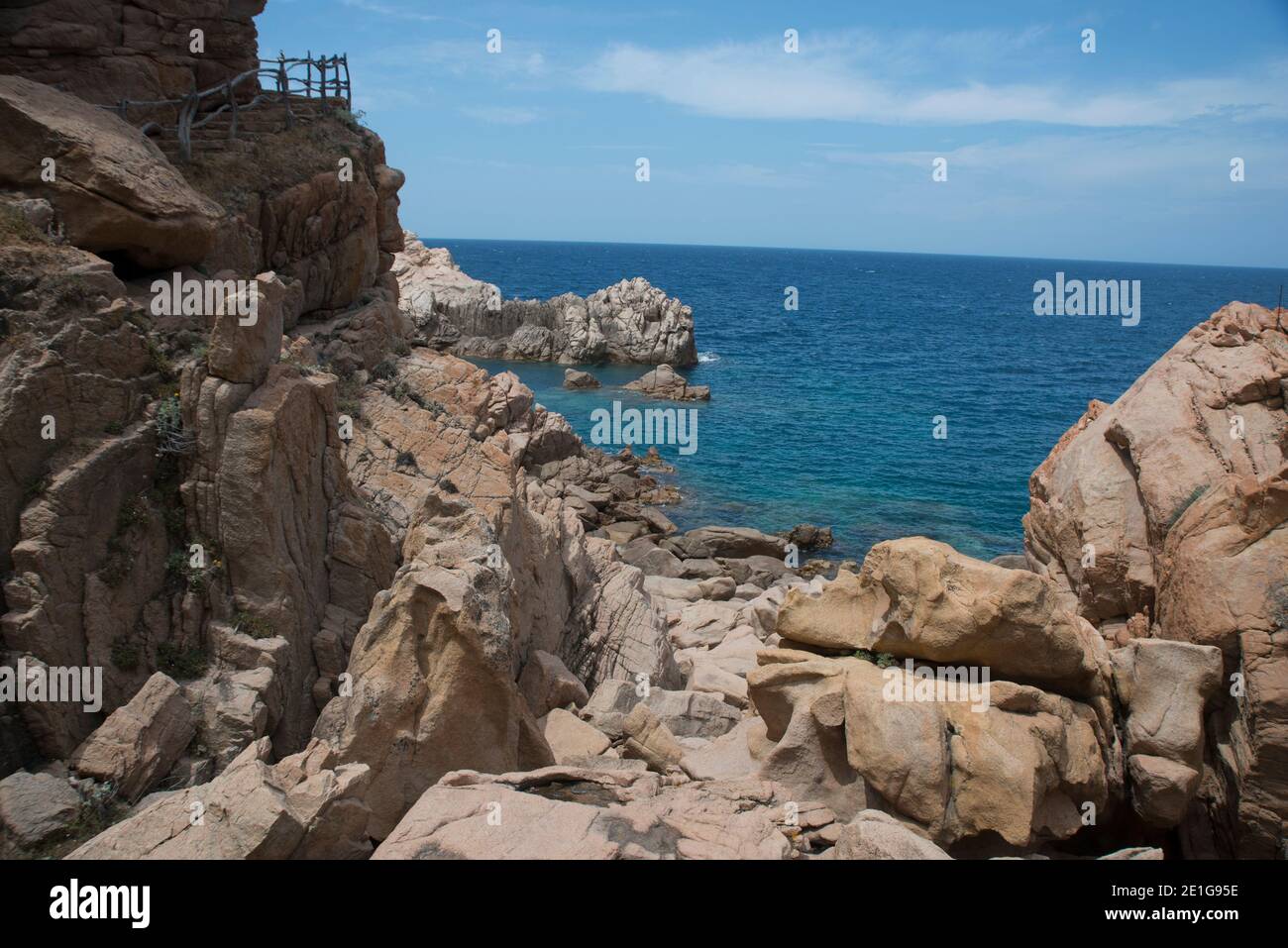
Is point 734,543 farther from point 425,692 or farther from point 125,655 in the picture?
point 125,655

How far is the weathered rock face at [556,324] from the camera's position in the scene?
265ft

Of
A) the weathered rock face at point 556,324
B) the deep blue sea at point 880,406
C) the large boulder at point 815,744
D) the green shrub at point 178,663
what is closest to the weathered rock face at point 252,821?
the green shrub at point 178,663

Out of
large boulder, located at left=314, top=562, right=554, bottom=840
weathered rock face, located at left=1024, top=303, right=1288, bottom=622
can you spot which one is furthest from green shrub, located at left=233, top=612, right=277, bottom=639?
weathered rock face, located at left=1024, top=303, right=1288, bottom=622

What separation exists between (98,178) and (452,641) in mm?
10595

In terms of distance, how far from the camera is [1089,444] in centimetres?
1895

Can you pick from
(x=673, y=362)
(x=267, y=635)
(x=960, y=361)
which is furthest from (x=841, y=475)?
(x=960, y=361)

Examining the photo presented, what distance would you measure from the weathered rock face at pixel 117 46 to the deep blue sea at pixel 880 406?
26789 mm

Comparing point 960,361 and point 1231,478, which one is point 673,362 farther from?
point 1231,478

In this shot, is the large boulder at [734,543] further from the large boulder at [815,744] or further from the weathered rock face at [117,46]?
the weathered rock face at [117,46]

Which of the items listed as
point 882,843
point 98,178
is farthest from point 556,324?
point 882,843

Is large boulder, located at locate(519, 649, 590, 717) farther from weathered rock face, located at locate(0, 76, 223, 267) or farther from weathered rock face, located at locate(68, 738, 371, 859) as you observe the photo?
weathered rock face, located at locate(0, 76, 223, 267)

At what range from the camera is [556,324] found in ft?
276

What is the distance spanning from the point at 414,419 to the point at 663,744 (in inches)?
379

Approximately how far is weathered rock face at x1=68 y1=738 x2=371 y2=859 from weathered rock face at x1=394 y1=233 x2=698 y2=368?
7053 centimetres
